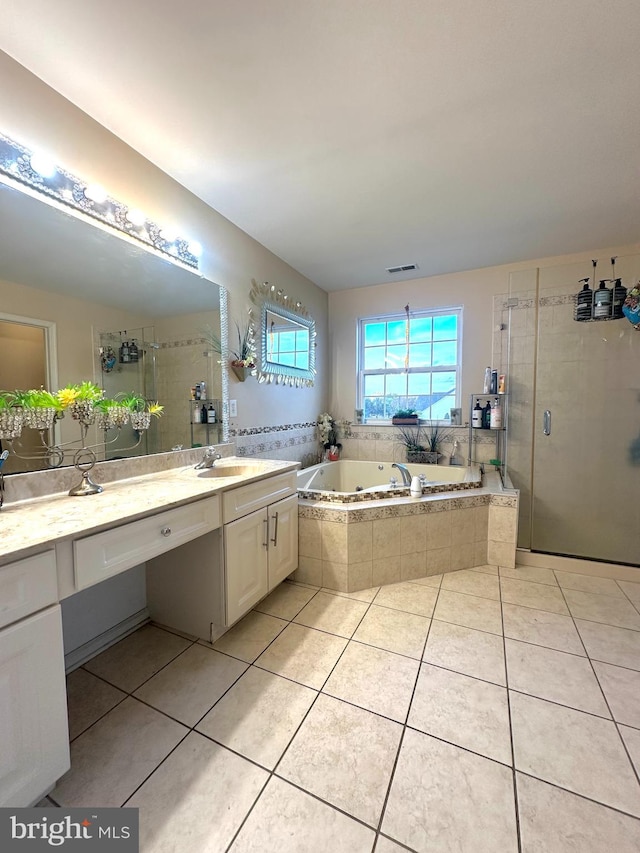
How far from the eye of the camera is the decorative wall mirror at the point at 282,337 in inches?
106

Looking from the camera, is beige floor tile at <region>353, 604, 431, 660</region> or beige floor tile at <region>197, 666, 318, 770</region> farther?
beige floor tile at <region>353, 604, 431, 660</region>

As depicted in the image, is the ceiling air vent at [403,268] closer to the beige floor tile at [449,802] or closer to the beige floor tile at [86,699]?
the beige floor tile at [449,802]

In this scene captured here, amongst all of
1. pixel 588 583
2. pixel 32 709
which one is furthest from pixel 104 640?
pixel 588 583

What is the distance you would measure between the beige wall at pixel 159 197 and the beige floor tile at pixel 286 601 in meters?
1.16

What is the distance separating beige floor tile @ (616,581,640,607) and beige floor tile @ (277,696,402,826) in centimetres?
183

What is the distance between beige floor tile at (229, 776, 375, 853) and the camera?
0.91 metres

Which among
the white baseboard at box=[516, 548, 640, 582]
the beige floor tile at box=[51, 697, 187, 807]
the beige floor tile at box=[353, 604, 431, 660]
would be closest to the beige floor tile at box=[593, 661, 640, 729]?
A: the beige floor tile at box=[353, 604, 431, 660]

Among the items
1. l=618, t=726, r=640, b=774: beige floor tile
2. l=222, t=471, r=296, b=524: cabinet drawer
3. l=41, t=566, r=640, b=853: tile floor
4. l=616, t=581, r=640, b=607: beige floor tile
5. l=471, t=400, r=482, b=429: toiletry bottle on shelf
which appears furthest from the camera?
l=471, t=400, r=482, b=429: toiletry bottle on shelf

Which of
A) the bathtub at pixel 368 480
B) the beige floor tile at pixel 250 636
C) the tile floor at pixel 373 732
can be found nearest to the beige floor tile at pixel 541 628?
the tile floor at pixel 373 732

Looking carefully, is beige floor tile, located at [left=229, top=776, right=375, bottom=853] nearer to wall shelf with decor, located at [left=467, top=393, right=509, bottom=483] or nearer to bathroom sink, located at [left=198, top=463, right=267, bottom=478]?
bathroom sink, located at [left=198, top=463, right=267, bottom=478]

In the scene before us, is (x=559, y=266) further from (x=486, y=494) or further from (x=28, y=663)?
(x=28, y=663)

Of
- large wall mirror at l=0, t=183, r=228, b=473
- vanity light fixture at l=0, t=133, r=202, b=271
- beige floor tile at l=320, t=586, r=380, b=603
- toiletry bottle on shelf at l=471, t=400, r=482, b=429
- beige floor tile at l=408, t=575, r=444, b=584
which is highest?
vanity light fixture at l=0, t=133, r=202, b=271

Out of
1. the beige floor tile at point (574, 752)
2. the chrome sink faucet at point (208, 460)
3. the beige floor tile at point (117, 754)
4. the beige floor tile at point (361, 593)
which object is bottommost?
the beige floor tile at point (117, 754)

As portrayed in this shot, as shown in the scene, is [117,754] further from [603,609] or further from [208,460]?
[603,609]
